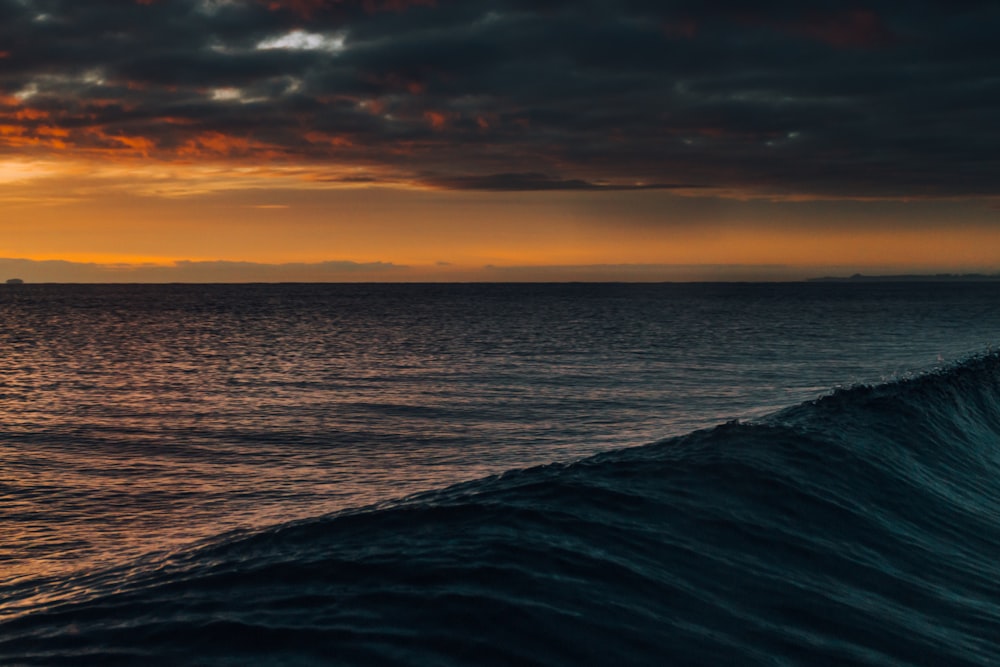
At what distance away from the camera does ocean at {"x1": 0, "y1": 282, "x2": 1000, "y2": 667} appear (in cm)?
699

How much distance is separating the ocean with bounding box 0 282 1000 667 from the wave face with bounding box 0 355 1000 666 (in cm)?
4

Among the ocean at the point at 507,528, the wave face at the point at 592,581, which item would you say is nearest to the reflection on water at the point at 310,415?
the ocean at the point at 507,528

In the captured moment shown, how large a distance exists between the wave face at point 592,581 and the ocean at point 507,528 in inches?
1.5

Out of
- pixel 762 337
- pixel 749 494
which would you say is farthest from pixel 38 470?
pixel 762 337

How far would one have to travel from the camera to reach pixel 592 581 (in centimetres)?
809

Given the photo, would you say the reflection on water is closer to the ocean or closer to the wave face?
the ocean

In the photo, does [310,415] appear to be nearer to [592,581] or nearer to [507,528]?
[507,528]

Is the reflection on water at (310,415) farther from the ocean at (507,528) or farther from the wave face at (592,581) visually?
the wave face at (592,581)

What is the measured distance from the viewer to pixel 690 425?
20266 mm

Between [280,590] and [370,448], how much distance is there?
10680mm

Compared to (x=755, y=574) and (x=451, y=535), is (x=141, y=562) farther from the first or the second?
(x=755, y=574)

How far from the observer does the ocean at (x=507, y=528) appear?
699 centimetres

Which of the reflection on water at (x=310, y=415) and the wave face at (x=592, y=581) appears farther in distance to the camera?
the reflection on water at (x=310, y=415)

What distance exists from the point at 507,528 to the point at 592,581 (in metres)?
1.55
